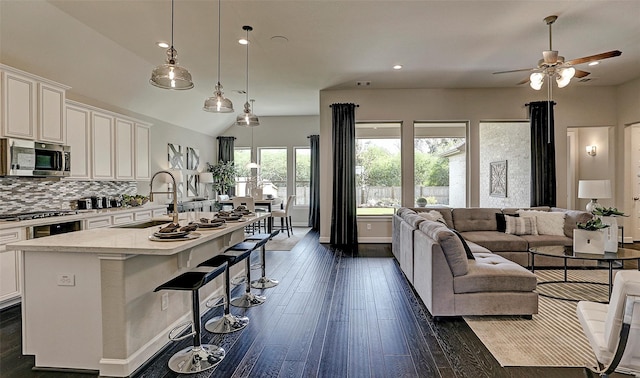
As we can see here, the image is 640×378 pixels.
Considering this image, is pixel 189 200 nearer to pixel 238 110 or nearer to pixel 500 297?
pixel 238 110

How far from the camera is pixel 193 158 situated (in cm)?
876

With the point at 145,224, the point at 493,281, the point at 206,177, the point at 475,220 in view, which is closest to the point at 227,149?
the point at 206,177

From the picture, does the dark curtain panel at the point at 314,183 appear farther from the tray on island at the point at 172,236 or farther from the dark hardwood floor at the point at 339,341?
the tray on island at the point at 172,236

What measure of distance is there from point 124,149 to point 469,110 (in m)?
6.72

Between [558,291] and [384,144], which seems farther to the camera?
[384,144]

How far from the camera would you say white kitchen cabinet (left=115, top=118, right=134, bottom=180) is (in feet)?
18.7

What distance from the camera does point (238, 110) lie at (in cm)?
891

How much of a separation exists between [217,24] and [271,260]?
3.62 meters

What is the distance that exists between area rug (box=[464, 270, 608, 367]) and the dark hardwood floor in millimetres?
102

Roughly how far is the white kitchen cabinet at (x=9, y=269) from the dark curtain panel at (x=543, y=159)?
319 inches

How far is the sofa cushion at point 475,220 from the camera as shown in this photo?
5664 millimetres

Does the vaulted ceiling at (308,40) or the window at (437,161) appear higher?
the vaulted ceiling at (308,40)

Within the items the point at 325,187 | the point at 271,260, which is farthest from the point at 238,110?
the point at 271,260

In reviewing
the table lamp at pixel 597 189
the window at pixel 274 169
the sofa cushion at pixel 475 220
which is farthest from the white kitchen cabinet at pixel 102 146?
the table lamp at pixel 597 189
